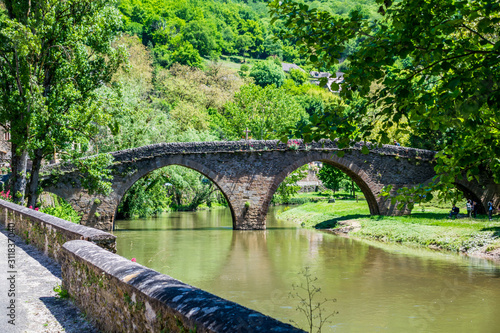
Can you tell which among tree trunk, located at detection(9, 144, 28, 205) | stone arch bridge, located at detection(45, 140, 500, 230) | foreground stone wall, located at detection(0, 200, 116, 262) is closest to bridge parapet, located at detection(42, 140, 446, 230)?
stone arch bridge, located at detection(45, 140, 500, 230)

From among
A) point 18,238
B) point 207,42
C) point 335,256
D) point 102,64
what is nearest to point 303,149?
point 335,256

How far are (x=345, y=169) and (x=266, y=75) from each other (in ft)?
166

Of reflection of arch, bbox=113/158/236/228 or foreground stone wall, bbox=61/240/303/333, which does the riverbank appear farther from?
foreground stone wall, bbox=61/240/303/333

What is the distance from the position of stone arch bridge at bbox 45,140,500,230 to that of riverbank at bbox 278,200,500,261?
1555 mm

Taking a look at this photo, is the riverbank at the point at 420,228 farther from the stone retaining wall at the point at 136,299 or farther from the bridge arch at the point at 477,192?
the stone retaining wall at the point at 136,299

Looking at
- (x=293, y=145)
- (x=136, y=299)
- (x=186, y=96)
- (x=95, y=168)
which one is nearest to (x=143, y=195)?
(x=293, y=145)

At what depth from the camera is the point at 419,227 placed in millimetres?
20625

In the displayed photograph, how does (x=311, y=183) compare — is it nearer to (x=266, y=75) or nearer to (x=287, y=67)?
(x=266, y=75)

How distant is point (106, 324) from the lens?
14.0 ft

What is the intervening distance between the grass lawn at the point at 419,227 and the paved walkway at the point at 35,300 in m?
14.0

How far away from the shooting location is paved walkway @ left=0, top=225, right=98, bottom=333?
4.68 metres

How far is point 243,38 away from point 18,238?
94578mm

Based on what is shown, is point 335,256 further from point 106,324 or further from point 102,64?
point 106,324

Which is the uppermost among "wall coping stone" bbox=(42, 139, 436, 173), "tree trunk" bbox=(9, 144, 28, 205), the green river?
"wall coping stone" bbox=(42, 139, 436, 173)
